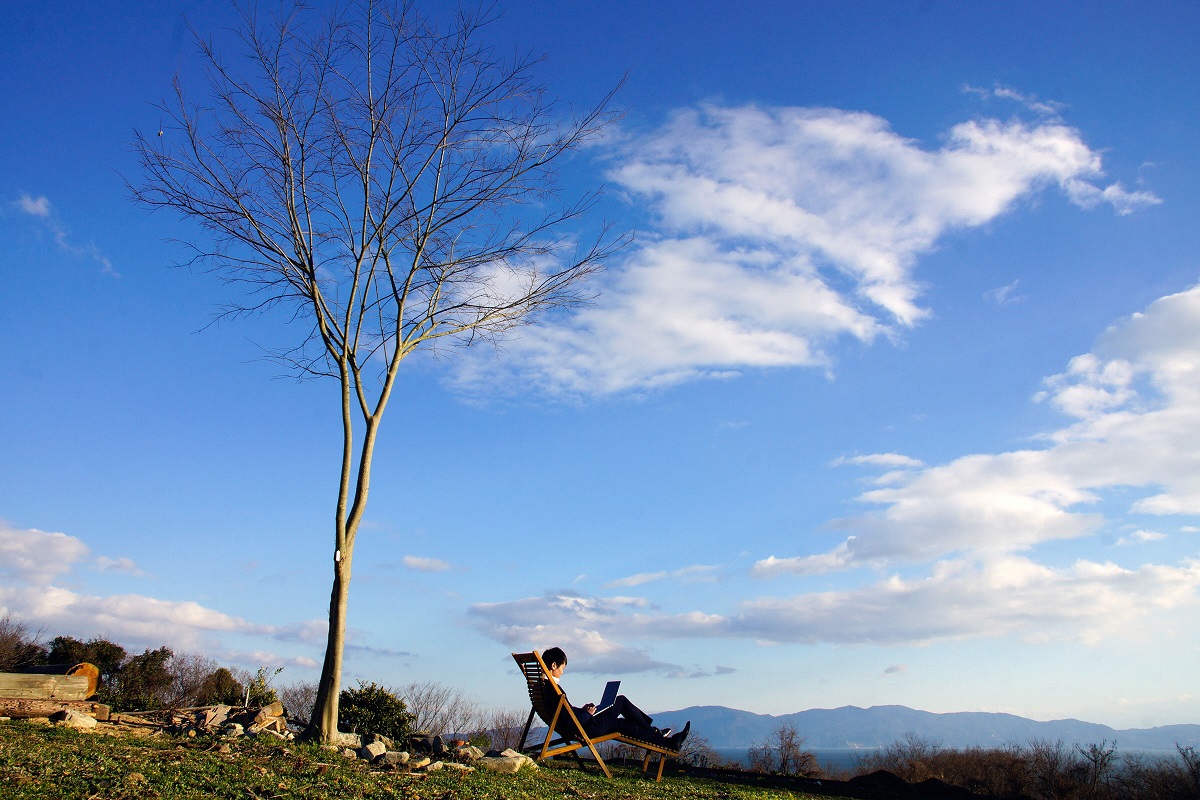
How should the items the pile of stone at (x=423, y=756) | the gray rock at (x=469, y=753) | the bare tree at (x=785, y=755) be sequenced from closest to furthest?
1. the pile of stone at (x=423, y=756)
2. the gray rock at (x=469, y=753)
3. the bare tree at (x=785, y=755)

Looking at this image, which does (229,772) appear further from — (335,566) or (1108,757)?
(1108,757)

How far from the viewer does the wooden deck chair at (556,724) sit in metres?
9.68

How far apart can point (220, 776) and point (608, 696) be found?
5809 mm

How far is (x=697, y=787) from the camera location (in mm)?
9047

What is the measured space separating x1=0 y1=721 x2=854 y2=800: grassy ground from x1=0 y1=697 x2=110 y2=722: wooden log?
1.26 ft

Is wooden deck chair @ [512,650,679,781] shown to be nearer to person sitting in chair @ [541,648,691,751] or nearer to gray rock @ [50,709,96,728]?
person sitting in chair @ [541,648,691,751]

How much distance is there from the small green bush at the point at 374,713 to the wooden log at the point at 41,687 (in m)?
4.20

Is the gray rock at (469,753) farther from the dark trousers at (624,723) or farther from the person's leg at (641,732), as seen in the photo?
the person's leg at (641,732)

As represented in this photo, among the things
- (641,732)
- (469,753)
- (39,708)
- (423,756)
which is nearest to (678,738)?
(641,732)

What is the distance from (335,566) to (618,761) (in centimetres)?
624

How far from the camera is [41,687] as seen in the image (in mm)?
8102

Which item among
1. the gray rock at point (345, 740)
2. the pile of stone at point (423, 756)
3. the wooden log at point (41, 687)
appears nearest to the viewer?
the pile of stone at point (423, 756)

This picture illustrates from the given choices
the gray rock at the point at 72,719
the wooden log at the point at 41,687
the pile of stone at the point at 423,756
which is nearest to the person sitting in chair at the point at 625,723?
the pile of stone at the point at 423,756

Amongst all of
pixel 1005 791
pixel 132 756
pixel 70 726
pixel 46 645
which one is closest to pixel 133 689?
pixel 46 645
